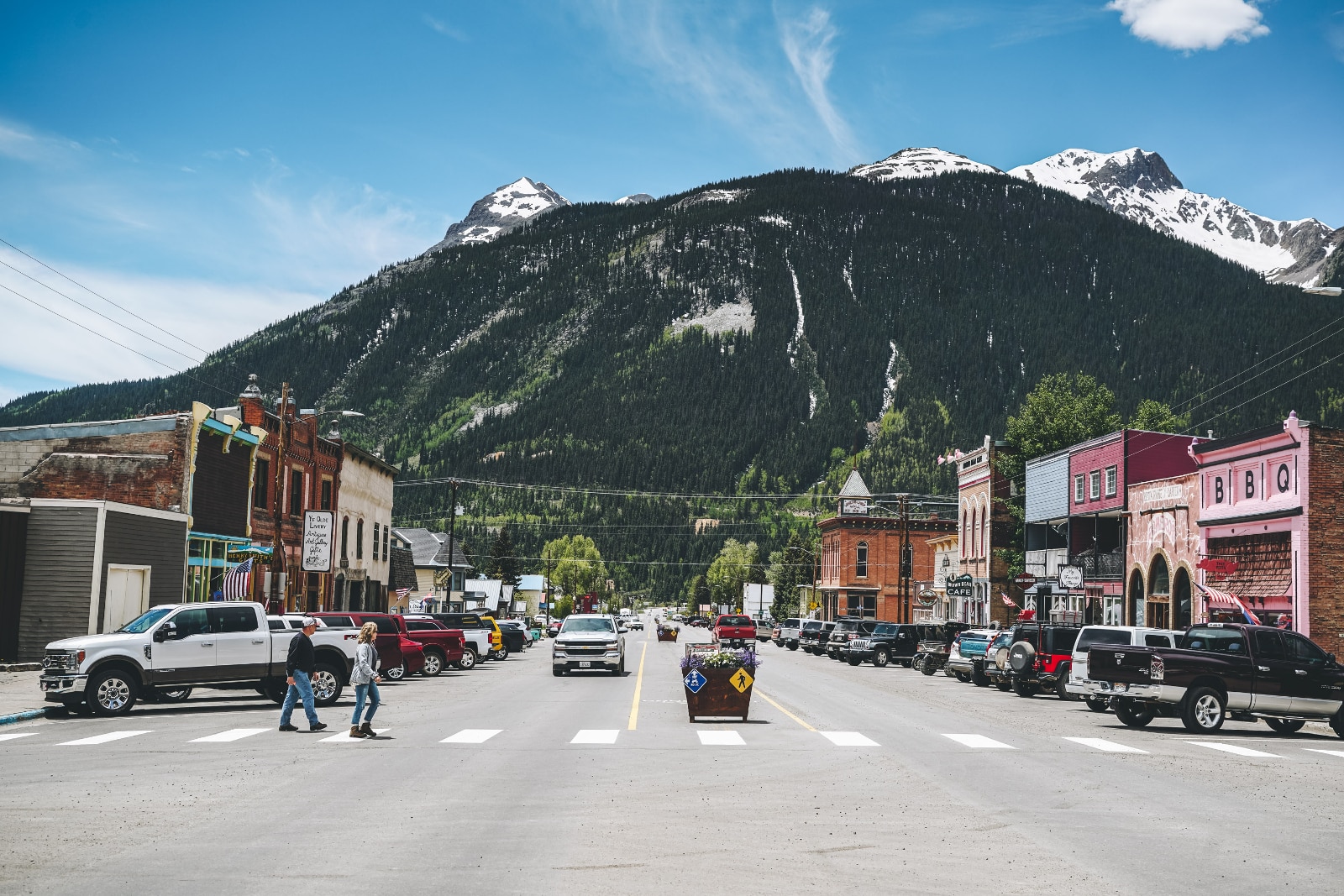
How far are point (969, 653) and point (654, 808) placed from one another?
3074 cm

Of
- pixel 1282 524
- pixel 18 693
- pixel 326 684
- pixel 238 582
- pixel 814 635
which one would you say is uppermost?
pixel 1282 524

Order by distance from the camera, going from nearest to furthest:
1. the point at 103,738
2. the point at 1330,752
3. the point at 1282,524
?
the point at 103,738, the point at 1330,752, the point at 1282,524

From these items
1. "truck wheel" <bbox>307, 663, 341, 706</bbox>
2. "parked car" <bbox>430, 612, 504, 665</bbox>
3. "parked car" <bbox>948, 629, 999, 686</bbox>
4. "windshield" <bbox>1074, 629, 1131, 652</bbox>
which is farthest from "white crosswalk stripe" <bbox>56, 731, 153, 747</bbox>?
"parked car" <bbox>948, 629, 999, 686</bbox>

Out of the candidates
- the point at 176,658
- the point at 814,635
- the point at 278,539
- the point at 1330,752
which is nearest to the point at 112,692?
the point at 176,658

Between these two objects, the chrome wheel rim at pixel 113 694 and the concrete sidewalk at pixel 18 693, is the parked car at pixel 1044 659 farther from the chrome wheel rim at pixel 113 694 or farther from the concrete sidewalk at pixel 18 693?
the concrete sidewalk at pixel 18 693

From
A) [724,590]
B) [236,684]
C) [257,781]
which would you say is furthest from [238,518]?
[724,590]

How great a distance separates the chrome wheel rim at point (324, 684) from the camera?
26266 millimetres

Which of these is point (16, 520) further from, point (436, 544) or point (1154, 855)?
point (436, 544)

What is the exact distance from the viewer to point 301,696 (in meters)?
21.0

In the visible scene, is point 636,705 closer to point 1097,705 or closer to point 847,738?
point 847,738

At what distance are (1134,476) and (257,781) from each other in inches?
1876

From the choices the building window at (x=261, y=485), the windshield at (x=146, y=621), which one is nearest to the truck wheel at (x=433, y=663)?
the building window at (x=261, y=485)

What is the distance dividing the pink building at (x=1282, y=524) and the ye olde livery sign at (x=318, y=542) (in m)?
29.8

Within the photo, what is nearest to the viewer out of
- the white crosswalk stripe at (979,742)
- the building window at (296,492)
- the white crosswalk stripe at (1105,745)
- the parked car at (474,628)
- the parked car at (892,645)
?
the white crosswalk stripe at (979,742)
